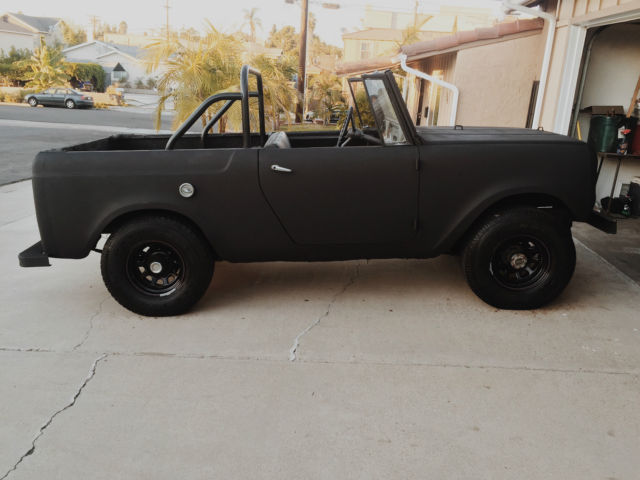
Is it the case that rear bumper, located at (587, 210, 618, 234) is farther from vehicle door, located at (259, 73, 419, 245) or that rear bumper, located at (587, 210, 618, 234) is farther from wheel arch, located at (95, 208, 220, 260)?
wheel arch, located at (95, 208, 220, 260)

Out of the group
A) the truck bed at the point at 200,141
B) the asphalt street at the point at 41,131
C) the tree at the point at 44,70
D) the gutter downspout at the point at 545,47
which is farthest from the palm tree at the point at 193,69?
the tree at the point at 44,70

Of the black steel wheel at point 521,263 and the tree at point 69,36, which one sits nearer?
the black steel wheel at point 521,263

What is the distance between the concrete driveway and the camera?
2518 millimetres

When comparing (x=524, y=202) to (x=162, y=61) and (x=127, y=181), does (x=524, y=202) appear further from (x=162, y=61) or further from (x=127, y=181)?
(x=162, y=61)

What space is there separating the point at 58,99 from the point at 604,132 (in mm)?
31051

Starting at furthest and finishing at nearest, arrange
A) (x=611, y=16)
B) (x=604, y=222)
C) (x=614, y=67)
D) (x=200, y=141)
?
(x=614, y=67)
(x=611, y=16)
(x=200, y=141)
(x=604, y=222)

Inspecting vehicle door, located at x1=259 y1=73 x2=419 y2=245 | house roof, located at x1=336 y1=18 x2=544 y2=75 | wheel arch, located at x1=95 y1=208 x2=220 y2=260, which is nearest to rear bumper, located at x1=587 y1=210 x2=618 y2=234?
vehicle door, located at x1=259 y1=73 x2=419 y2=245

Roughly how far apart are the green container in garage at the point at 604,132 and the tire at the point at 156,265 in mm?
5737

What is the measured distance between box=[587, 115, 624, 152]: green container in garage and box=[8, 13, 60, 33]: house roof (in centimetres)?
5768

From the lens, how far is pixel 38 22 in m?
60.7

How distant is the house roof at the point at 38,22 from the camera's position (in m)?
54.1

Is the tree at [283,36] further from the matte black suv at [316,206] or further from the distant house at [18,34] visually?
the matte black suv at [316,206]

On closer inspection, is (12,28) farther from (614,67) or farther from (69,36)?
(614,67)

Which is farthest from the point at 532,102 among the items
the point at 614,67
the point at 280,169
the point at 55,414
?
the point at 55,414
